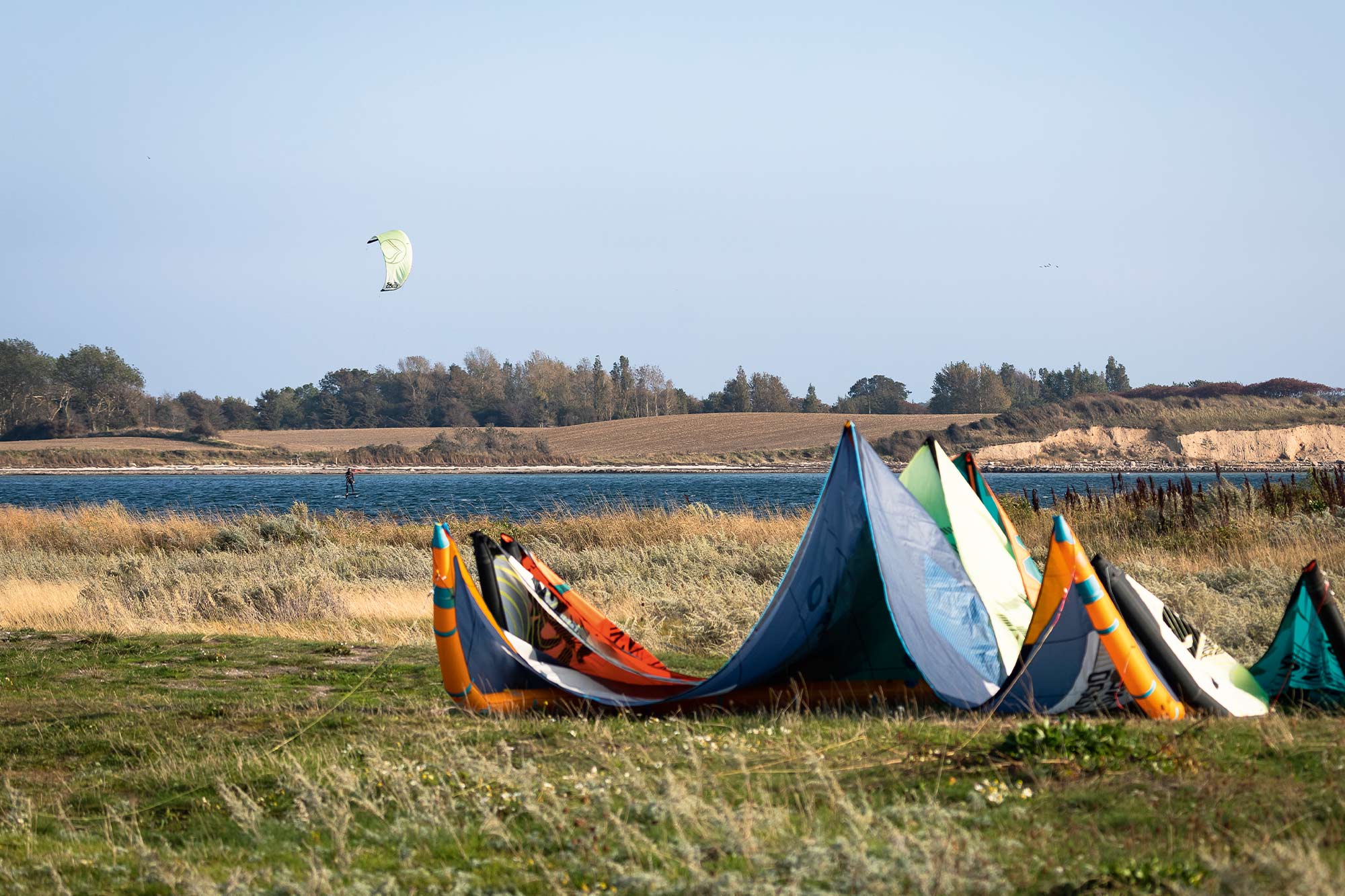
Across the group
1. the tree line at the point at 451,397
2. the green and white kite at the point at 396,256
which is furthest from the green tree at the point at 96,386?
the green and white kite at the point at 396,256

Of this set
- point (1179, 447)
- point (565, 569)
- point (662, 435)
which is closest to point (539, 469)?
point (662, 435)

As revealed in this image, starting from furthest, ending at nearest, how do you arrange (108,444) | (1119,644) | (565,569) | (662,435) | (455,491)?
(662,435), (108,444), (455,491), (565,569), (1119,644)

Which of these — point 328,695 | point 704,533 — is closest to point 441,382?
point 704,533

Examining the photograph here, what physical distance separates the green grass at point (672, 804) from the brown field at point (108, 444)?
114309 mm

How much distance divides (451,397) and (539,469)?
37266 mm

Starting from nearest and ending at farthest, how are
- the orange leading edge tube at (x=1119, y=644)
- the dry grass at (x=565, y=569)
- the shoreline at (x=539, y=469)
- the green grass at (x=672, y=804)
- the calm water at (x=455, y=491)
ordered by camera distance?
the green grass at (x=672, y=804) → the orange leading edge tube at (x=1119, y=644) → the dry grass at (x=565, y=569) → the calm water at (x=455, y=491) → the shoreline at (x=539, y=469)

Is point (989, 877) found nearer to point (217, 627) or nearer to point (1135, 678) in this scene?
point (1135, 678)

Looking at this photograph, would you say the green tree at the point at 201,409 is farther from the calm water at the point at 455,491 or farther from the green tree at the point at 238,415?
the calm water at the point at 455,491

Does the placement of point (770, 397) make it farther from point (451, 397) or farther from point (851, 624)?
point (851, 624)

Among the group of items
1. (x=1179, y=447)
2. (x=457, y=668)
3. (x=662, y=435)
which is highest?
(x=662, y=435)

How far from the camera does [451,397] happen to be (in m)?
138

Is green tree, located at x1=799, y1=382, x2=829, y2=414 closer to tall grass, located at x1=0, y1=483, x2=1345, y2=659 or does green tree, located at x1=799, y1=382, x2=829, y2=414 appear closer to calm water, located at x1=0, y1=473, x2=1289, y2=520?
calm water, located at x1=0, y1=473, x2=1289, y2=520

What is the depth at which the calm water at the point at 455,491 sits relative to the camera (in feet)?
143

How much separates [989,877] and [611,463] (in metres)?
108
